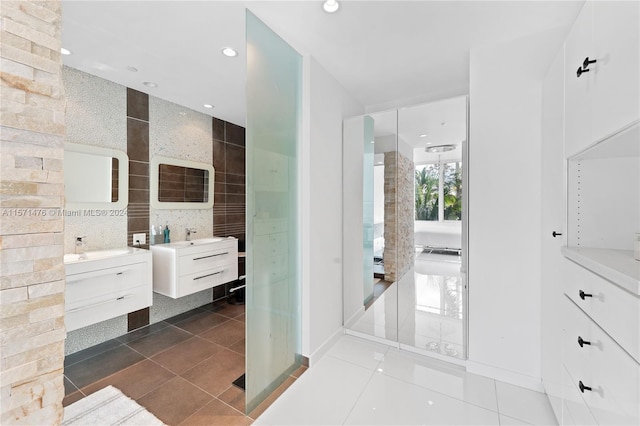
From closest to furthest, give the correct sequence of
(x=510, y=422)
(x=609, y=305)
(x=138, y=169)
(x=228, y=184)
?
(x=609, y=305) < (x=510, y=422) < (x=138, y=169) < (x=228, y=184)

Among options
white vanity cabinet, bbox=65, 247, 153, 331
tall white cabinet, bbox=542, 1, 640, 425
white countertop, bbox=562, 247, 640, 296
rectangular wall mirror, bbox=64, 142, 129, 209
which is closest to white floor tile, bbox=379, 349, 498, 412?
tall white cabinet, bbox=542, 1, 640, 425

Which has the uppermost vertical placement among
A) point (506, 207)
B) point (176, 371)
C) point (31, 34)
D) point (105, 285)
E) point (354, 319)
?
point (31, 34)

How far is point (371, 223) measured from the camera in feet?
9.32

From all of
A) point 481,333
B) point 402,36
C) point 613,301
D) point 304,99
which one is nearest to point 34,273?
point 613,301

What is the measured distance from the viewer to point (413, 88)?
9.31 feet

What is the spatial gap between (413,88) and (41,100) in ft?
9.63

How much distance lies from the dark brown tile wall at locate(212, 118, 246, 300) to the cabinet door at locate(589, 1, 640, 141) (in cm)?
369

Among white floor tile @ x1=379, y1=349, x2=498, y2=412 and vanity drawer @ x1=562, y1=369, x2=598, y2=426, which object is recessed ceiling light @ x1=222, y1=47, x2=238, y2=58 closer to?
white floor tile @ x1=379, y1=349, x2=498, y2=412

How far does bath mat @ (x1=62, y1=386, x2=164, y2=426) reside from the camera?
1.69 meters

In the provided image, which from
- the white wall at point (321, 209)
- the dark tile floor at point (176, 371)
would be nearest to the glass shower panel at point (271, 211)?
the white wall at point (321, 209)

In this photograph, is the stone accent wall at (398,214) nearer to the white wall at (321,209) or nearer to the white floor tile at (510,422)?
the white wall at (321,209)

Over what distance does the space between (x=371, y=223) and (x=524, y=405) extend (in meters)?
1.75

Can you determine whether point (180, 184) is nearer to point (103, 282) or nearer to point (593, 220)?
point (103, 282)

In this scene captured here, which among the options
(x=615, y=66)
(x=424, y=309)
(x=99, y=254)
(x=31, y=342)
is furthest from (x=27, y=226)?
(x=424, y=309)
